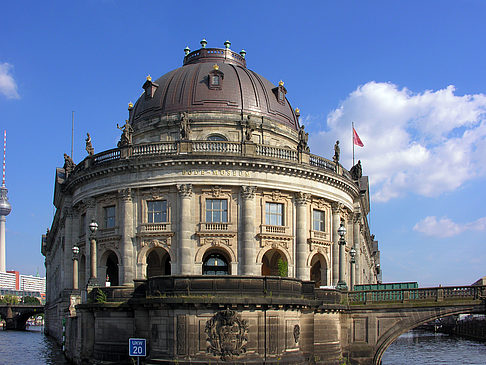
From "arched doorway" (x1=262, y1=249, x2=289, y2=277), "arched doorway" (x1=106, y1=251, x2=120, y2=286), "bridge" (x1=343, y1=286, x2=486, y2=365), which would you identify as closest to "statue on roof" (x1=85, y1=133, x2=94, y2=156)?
"arched doorway" (x1=106, y1=251, x2=120, y2=286)

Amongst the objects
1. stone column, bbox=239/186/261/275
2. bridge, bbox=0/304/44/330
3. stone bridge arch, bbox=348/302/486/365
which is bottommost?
bridge, bbox=0/304/44/330

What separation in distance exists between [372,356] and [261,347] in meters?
12.3

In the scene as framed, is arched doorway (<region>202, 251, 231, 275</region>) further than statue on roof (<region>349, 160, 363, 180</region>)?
No

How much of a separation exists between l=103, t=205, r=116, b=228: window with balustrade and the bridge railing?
19.7m

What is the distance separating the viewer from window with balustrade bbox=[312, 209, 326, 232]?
4928cm

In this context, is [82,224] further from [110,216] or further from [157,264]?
[157,264]

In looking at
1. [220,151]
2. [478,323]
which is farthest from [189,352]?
[478,323]

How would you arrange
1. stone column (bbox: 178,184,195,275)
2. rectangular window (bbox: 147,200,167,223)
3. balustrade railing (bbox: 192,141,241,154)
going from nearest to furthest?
stone column (bbox: 178,184,195,275) < rectangular window (bbox: 147,200,167,223) < balustrade railing (bbox: 192,141,241,154)

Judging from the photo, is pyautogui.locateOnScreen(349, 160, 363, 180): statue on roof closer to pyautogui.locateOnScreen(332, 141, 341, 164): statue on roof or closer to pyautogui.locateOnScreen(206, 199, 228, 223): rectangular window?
pyautogui.locateOnScreen(332, 141, 341, 164): statue on roof

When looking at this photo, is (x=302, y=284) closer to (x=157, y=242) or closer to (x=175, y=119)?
(x=157, y=242)

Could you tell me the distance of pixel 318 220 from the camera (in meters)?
49.9

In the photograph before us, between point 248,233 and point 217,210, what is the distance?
3.01 m

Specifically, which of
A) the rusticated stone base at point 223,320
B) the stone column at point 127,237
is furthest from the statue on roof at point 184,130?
the rusticated stone base at point 223,320

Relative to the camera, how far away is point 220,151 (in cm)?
4612
